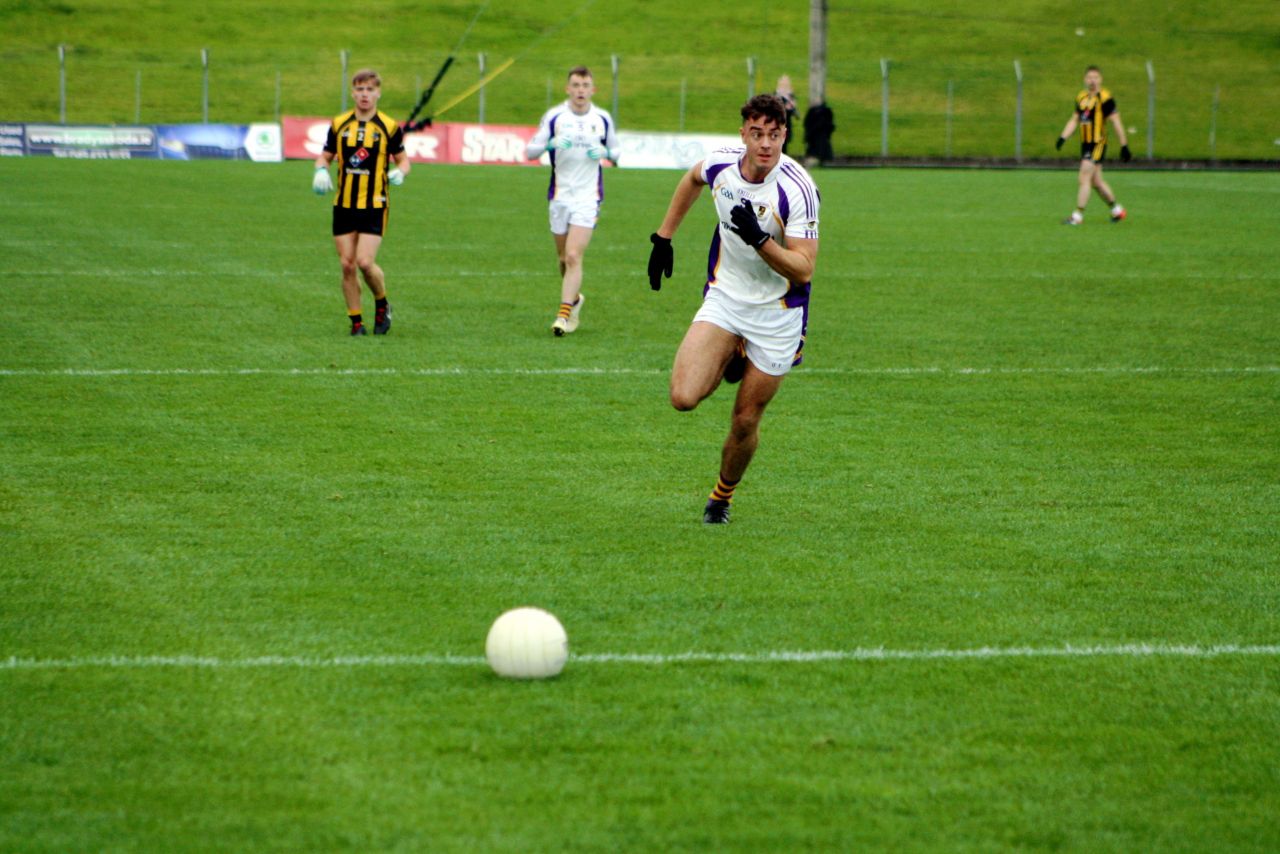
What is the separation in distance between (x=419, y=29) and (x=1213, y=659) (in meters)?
66.0

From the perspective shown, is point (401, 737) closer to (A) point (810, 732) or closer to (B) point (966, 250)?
(A) point (810, 732)

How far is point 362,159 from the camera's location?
13.1 m

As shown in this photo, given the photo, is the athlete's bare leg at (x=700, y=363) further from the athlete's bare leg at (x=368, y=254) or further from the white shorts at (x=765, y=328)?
the athlete's bare leg at (x=368, y=254)

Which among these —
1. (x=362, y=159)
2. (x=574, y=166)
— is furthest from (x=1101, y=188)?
(x=362, y=159)

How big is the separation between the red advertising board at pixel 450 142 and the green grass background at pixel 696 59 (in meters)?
9.10

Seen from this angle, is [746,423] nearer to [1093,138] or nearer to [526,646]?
Result: [526,646]

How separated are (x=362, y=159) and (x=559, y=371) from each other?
2.62 meters

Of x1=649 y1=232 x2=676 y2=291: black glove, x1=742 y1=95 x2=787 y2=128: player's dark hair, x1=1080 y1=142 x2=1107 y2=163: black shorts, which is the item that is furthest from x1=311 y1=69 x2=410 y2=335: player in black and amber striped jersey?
x1=1080 y1=142 x2=1107 y2=163: black shorts

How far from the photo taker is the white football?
5.29 metres

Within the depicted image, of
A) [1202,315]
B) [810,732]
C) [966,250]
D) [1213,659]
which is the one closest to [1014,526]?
[1213,659]

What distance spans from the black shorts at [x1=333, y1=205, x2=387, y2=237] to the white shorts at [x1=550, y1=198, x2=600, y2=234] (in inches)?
73.0

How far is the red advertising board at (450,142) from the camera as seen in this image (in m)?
45.4

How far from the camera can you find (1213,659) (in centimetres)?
577

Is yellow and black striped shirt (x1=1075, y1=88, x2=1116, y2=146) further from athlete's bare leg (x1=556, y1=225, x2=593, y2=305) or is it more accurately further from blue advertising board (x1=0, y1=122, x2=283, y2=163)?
blue advertising board (x1=0, y1=122, x2=283, y2=163)
